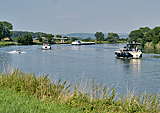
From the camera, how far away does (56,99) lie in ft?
43.3

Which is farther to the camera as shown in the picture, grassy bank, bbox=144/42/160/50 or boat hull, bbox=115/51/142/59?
grassy bank, bbox=144/42/160/50

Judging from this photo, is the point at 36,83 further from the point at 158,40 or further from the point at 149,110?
the point at 158,40

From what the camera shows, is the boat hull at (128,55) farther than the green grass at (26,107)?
Yes

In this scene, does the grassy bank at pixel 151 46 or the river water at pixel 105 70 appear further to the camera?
the grassy bank at pixel 151 46

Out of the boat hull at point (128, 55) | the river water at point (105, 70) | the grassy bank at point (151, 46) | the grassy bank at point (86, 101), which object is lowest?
the river water at point (105, 70)

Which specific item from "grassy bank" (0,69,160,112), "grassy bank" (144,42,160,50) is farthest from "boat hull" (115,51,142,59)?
"grassy bank" (0,69,160,112)

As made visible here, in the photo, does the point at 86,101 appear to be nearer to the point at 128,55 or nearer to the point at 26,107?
the point at 26,107

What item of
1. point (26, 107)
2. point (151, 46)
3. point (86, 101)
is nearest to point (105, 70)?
point (86, 101)

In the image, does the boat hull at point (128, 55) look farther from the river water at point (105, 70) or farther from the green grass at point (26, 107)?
the green grass at point (26, 107)

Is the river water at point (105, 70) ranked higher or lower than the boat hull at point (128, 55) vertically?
lower

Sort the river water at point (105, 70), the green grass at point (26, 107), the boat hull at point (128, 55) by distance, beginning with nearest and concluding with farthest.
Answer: the green grass at point (26, 107), the river water at point (105, 70), the boat hull at point (128, 55)

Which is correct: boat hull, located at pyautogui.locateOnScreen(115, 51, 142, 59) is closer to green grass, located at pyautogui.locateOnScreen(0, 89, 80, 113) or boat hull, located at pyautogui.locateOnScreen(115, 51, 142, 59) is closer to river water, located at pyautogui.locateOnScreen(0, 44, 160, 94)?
river water, located at pyautogui.locateOnScreen(0, 44, 160, 94)

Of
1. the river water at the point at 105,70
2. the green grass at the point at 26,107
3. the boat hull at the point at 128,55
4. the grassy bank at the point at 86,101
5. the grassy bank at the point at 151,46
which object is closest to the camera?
the green grass at the point at 26,107

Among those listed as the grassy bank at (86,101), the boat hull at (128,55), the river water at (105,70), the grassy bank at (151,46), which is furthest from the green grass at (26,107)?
the grassy bank at (151,46)
